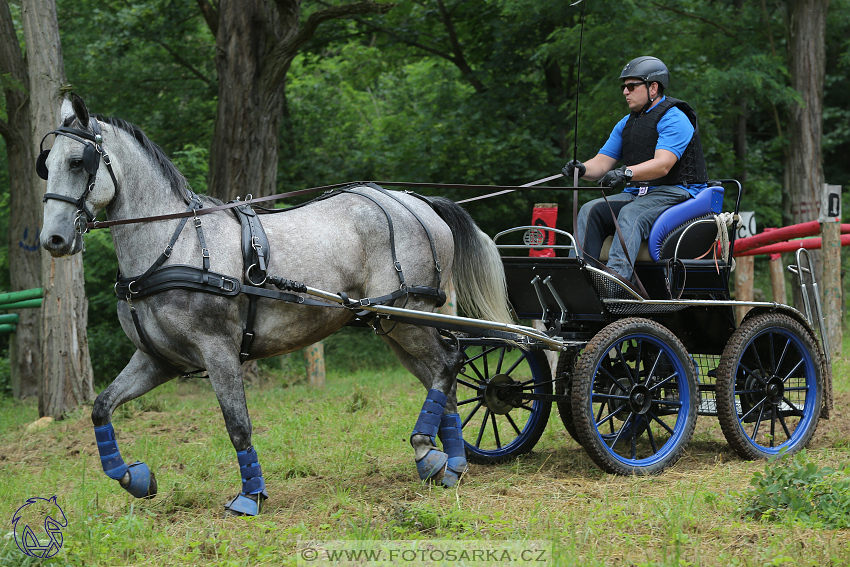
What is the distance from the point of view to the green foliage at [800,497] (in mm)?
A: 3580

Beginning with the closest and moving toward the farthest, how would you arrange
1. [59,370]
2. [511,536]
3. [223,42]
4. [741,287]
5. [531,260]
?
[511,536], [531,260], [59,370], [223,42], [741,287]

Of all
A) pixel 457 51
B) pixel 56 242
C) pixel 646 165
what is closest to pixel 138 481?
pixel 56 242

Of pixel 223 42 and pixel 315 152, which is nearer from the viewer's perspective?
pixel 223 42

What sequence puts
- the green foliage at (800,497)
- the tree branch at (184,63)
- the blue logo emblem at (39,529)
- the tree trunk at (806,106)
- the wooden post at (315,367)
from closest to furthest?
the blue logo emblem at (39,529) → the green foliage at (800,497) → the wooden post at (315,367) → the tree trunk at (806,106) → the tree branch at (184,63)

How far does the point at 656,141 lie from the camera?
16.8 ft

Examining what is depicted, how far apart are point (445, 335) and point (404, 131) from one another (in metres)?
10.1

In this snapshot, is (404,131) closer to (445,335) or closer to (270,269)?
(445,335)

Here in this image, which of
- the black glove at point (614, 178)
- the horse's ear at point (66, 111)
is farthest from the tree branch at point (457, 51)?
the horse's ear at point (66, 111)

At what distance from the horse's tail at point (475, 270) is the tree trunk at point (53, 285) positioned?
13.4ft

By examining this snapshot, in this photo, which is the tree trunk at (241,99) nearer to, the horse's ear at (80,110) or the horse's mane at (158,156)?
the horse's mane at (158,156)

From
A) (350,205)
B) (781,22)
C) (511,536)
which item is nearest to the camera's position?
(511,536)

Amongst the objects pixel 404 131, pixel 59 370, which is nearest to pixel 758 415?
pixel 59 370

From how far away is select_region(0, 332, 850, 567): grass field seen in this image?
3383 mm

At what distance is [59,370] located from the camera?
7.61 meters
